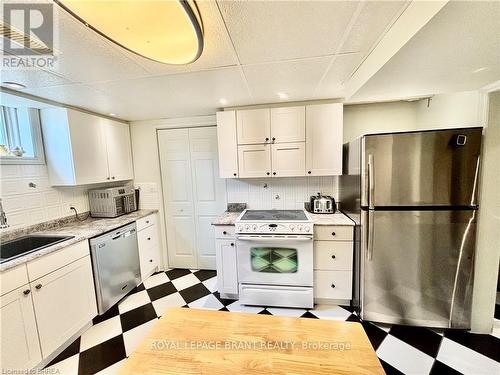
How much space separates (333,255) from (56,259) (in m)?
2.45

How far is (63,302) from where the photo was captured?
1.72 meters

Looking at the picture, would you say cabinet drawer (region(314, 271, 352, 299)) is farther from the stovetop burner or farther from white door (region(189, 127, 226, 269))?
white door (region(189, 127, 226, 269))

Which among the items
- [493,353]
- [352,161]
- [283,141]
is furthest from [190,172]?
[493,353]

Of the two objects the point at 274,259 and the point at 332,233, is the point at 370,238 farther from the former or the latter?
the point at 274,259

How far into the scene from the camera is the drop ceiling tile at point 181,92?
1647 millimetres

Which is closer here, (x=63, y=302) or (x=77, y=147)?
(x=63, y=302)

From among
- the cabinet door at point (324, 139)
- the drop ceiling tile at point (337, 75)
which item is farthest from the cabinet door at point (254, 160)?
the drop ceiling tile at point (337, 75)

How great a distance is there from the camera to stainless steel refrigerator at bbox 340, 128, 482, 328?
65.9 inches

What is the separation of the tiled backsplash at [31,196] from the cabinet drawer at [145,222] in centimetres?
72

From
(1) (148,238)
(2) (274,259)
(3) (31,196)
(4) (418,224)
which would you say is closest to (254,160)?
(2) (274,259)

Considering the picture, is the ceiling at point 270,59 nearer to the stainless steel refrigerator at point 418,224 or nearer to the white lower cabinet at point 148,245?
the stainless steel refrigerator at point 418,224

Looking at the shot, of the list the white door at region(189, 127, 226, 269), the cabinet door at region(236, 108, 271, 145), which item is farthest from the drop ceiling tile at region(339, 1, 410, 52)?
the white door at region(189, 127, 226, 269)

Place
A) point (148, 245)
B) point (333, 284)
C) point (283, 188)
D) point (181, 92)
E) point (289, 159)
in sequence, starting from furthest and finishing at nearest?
point (148, 245) → point (283, 188) → point (289, 159) → point (333, 284) → point (181, 92)

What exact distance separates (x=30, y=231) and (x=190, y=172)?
1711 millimetres
